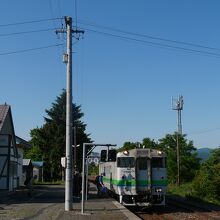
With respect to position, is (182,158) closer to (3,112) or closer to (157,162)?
(3,112)

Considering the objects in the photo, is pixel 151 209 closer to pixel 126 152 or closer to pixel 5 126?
pixel 126 152

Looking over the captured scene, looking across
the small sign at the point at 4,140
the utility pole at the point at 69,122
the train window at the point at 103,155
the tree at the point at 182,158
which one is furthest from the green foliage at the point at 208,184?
the utility pole at the point at 69,122

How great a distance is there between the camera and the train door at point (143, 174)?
76.6 feet

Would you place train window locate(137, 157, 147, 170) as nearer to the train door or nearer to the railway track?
the train door

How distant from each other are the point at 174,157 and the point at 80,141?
23.4m

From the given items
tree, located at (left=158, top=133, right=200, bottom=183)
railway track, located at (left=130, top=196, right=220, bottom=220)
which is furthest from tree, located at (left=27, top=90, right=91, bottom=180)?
railway track, located at (left=130, top=196, right=220, bottom=220)

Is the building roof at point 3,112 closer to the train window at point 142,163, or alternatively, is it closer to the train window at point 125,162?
the train window at point 125,162

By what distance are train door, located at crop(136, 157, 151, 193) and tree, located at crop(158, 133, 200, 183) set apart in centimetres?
3061

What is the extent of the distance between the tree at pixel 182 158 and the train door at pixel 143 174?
100 feet

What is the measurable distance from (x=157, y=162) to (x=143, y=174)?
887 millimetres

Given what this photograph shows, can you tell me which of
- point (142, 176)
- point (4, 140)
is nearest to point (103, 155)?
point (142, 176)

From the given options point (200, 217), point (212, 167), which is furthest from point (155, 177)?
point (212, 167)

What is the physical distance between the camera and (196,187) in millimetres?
40875

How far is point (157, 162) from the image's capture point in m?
23.8
